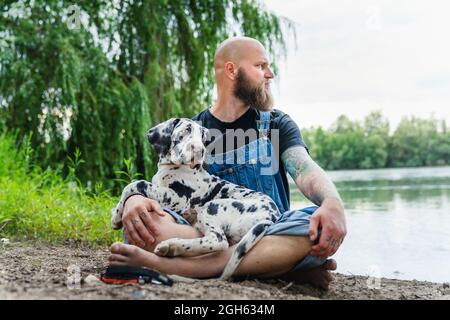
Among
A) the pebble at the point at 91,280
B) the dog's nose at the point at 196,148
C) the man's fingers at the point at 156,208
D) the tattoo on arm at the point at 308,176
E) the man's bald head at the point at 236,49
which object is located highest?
the man's bald head at the point at 236,49

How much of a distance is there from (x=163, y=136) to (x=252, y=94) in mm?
653

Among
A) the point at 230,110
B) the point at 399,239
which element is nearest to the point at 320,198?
the point at 230,110

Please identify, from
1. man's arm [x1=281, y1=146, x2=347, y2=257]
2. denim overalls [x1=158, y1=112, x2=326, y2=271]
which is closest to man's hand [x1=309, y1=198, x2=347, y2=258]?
man's arm [x1=281, y1=146, x2=347, y2=257]

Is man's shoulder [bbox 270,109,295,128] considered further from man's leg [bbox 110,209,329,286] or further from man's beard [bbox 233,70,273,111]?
man's leg [bbox 110,209,329,286]

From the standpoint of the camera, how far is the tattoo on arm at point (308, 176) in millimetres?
2869

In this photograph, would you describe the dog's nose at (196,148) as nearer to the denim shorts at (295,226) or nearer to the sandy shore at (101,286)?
the denim shorts at (295,226)

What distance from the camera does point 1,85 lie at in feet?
22.4

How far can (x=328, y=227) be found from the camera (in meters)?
2.64

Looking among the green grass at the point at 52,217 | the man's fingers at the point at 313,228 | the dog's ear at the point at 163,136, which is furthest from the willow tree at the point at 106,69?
the man's fingers at the point at 313,228

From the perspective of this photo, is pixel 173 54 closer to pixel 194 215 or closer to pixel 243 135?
pixel 243 135

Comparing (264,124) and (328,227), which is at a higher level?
(264,124)

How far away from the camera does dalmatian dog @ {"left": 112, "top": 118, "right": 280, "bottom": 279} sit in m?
2.74

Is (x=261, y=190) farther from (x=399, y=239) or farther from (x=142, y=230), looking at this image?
(x=399, y=239)

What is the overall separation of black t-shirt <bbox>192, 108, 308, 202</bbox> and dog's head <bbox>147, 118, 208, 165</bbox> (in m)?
0.32
